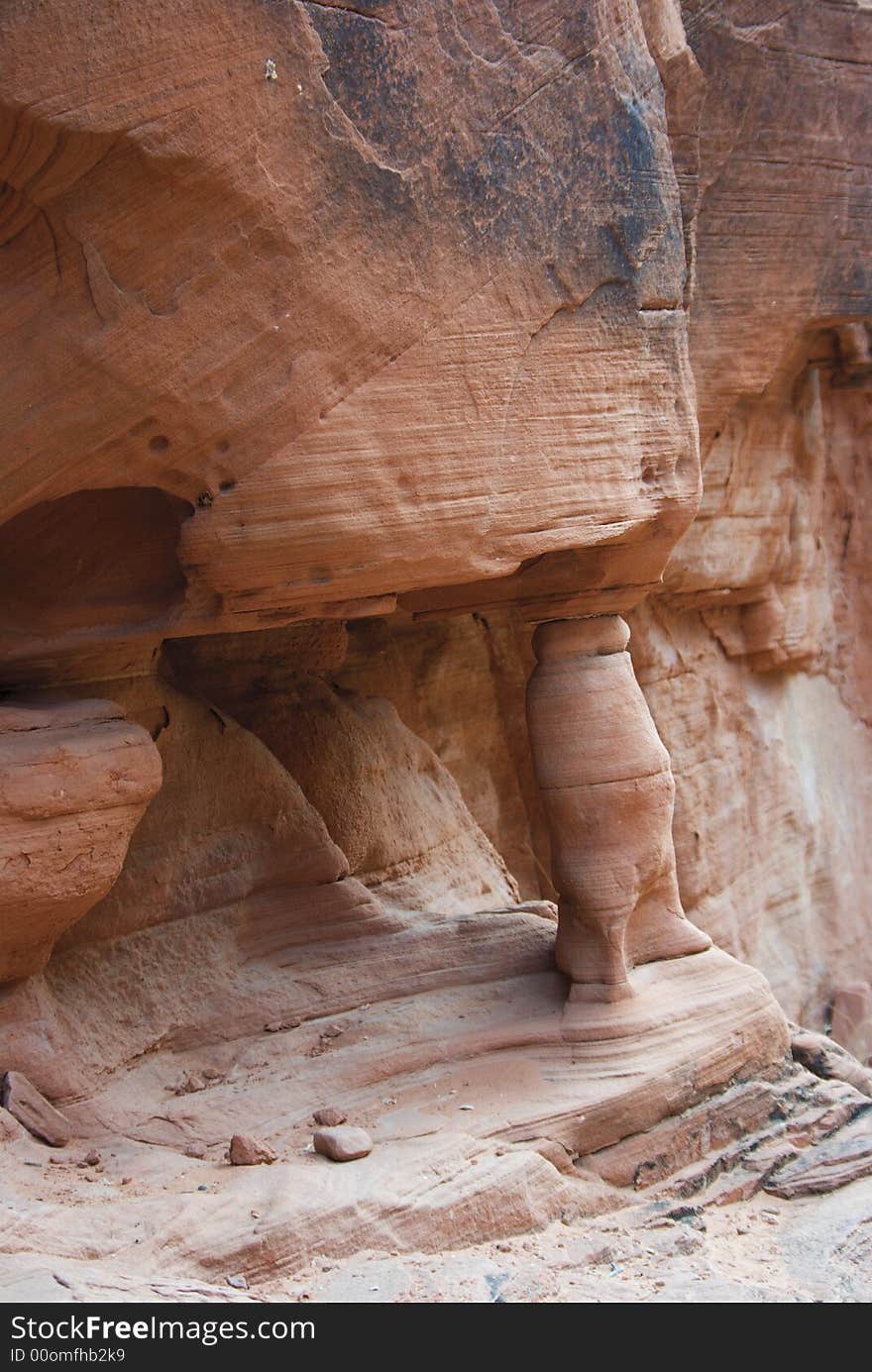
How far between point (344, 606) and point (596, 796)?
1.23 metres

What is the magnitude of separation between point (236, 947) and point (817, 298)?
15.8 feet

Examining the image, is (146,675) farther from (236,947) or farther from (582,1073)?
(582,1073)

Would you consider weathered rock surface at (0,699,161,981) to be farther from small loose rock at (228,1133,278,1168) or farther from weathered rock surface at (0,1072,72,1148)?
small loose rock at (228,1133,278,1168)

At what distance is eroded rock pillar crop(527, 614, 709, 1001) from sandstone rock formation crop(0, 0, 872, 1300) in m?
0.02

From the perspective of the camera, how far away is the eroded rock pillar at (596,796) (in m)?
5.34

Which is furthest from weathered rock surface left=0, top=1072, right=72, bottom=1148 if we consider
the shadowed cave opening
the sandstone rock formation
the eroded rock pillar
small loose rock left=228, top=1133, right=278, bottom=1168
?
the eroded rock pillar

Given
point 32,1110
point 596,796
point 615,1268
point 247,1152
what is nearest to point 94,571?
point 32,1110

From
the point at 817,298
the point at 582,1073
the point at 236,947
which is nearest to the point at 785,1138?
the point at 582,1073

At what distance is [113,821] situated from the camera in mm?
4434

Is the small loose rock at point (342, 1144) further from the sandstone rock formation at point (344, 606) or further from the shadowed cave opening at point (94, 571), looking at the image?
the shadowed cave opening at point (94, 571)

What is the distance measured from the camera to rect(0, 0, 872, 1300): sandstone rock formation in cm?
380

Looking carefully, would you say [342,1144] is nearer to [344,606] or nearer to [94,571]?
[344,606]

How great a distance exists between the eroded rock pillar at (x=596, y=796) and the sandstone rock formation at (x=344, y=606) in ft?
0.06

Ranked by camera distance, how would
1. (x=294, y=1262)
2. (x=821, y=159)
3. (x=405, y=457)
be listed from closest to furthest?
1. (x=294, y=1262)
2. (x=405, y=457)
3. (x=821, y=159)
